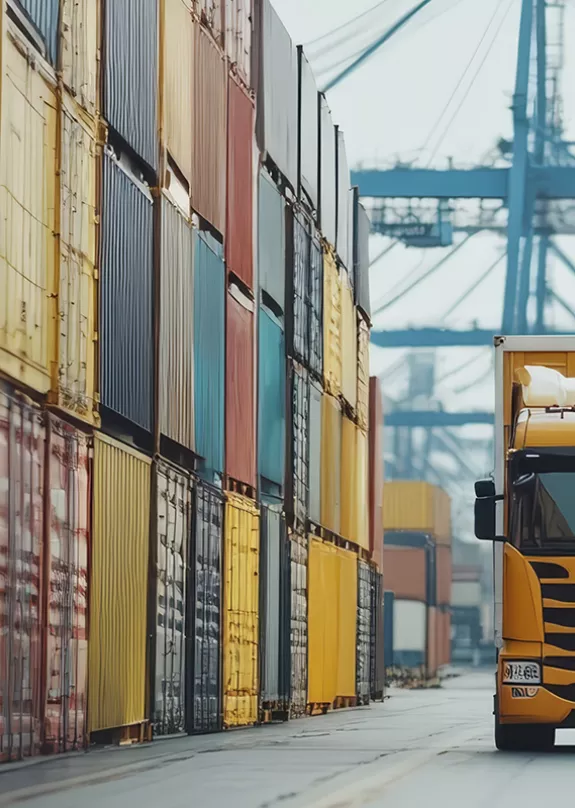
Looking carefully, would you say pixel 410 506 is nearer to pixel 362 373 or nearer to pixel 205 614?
pixel 362 373

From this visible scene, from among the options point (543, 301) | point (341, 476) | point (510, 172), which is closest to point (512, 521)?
point (341, 476)

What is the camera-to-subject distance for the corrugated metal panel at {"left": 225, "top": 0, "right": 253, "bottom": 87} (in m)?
24.4

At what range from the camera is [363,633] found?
1409 inches

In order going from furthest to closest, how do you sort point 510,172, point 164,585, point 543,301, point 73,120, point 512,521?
1. point 543,301
2. point 510,172
3. point 164,585
4. point 73,120
5. point 512,521

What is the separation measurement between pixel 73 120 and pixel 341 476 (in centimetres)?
1824

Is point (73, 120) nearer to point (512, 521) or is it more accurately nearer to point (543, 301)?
point (512, 521)

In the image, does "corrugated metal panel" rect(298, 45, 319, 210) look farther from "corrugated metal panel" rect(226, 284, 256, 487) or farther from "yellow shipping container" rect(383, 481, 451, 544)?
"yellow shipping container" rect(383, 481, 451, 544)

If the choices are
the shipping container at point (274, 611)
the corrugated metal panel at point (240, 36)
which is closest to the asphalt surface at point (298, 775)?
the shipping container at point (274, 611)

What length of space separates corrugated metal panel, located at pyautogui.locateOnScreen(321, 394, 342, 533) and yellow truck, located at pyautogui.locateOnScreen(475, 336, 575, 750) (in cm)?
1604

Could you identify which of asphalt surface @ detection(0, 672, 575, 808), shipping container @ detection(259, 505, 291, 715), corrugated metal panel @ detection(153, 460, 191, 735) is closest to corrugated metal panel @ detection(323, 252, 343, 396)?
shipping container @ detection(259, 505, 291, 715)

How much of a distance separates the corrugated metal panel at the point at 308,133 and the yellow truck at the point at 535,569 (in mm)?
15005

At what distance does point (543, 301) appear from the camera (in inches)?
2371

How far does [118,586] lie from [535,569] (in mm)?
4448

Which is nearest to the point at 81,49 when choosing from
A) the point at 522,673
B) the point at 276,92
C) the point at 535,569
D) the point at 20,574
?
the point at 20,574
